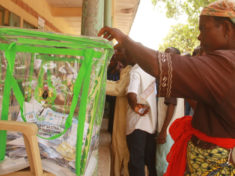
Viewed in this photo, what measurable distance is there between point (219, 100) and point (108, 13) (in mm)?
2482

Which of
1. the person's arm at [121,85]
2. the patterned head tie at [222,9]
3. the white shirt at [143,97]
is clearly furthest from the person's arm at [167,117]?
the patterned head tie at [222,9]

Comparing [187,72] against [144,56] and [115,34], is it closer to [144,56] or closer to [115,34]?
[144,56]

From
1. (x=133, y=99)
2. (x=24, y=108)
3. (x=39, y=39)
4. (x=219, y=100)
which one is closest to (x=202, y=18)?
(x=219, y=100)

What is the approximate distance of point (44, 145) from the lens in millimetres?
1004

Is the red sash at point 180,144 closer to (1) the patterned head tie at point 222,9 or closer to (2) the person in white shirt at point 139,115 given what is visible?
(1) the patterned head tie at point 222,9

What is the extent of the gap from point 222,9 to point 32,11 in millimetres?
4377

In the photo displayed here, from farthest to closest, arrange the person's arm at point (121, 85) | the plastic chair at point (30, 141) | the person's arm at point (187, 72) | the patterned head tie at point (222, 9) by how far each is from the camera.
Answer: the person's arm at point (121, 85) → the patterned head tie at point (222, 9) → the person's arm at point (187, 72) → the plastic chair at point (30, 141)

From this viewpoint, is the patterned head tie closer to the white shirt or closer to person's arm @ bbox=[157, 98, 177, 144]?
the white shirt

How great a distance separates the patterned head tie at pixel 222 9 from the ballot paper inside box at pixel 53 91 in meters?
0.65

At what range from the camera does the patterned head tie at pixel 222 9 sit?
1.24 m

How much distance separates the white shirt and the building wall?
2.41 m

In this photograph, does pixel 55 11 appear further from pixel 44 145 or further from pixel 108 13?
pixel 44 145

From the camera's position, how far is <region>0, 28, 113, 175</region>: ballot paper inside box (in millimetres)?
977

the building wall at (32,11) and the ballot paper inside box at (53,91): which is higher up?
the building wall at (32,11)
